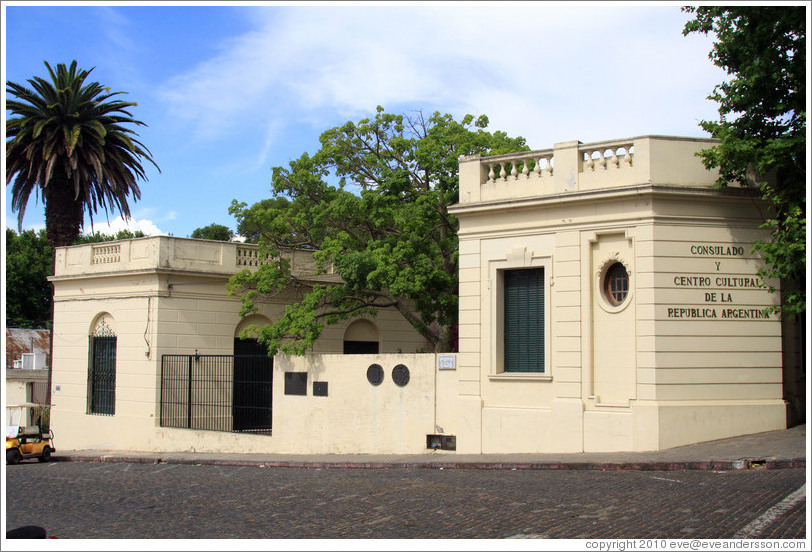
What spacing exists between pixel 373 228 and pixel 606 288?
767cm

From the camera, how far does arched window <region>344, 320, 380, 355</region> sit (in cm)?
2672

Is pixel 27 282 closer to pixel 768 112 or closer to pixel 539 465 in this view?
pixel 539 465

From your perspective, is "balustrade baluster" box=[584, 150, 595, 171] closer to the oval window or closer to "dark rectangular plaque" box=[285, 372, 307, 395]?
the oval window

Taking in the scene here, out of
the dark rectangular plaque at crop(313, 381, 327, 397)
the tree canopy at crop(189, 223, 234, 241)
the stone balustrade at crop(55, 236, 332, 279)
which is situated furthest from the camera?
the tree canopy at crop(189, 223, 234, 241)

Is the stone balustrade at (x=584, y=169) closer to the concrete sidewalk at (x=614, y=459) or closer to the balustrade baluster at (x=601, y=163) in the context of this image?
the balustrade baluster at (x=601, y=163)

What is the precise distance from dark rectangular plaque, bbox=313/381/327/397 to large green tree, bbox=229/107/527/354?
90cm

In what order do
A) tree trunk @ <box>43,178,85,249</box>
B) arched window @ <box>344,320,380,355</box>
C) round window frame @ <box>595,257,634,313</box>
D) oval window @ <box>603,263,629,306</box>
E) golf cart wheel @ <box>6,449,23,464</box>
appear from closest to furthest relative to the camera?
round window frame @ <box>595,257,634,313</box>, oval window @ <box>603,263,629,306</box>, golf cart wheel @ <box>6,449,23,464</box>, arched window @ <box>344,320,380,355</box>, tree trunk @ <box>43,178,85,249</box>

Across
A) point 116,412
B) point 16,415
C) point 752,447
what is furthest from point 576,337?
point 16,415

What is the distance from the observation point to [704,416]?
16219 mm

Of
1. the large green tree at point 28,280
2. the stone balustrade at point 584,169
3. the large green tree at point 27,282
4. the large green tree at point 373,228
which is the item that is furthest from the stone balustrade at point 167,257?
the large green tree at point 27,282

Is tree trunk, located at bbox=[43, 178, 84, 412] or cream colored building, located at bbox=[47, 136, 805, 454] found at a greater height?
tree trunk, located at bbox=[43, 178, 84, 412]

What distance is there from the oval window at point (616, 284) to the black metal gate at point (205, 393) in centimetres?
1005

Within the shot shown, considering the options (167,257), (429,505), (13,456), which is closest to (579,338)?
(429,505)

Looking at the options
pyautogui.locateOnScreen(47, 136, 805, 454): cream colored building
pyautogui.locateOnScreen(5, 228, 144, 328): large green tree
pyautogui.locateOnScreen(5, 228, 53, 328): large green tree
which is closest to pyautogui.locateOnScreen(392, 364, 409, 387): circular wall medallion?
pyautogui.locateOnScreen(47, 136, 805, 454): cream colored building
